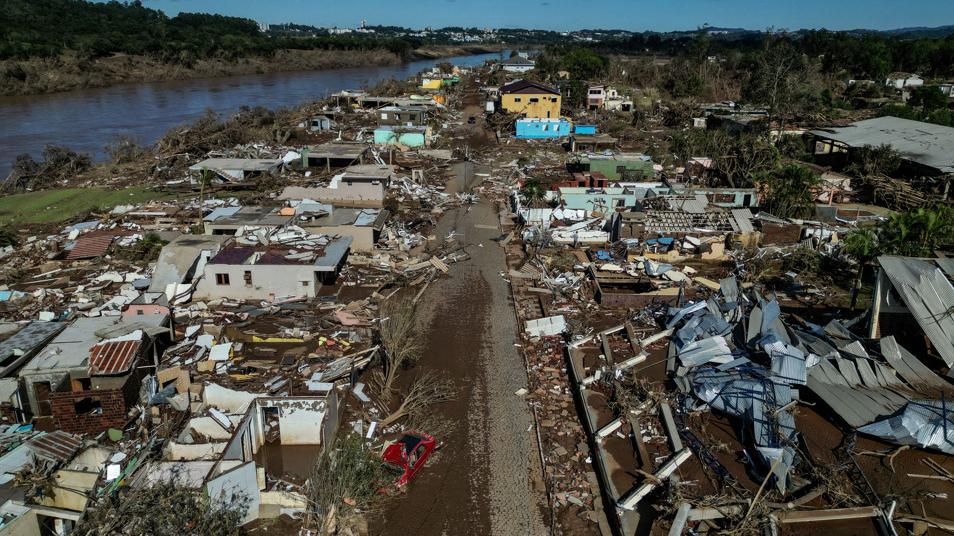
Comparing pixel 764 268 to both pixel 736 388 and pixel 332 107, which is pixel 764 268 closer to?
pixel 736 388

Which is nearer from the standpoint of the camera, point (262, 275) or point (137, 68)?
point (262, 275)

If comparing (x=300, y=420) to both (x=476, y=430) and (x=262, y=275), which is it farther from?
(x=262, y=275)

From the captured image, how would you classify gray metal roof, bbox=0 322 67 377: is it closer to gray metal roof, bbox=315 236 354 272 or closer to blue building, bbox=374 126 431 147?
gray metal roof, bbox=315 236 354 272

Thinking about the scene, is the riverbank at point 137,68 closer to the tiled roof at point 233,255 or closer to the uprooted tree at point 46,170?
the uprooted tree at point 46,170

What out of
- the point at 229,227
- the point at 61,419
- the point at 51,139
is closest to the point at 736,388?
the point at 61,419

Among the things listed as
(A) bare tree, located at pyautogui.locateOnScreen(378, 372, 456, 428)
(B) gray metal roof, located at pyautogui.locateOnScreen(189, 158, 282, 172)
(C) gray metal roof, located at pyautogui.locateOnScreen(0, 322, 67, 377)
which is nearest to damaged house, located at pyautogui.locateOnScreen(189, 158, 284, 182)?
(B) gray metal roof, located at pyautogui.locateOnScreen(189, 158, 282, 172)

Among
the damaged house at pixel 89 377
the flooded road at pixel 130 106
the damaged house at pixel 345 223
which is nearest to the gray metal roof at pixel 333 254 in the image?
the damaged house at pixel 345 223

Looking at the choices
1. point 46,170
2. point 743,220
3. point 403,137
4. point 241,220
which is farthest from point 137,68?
point 743,220
